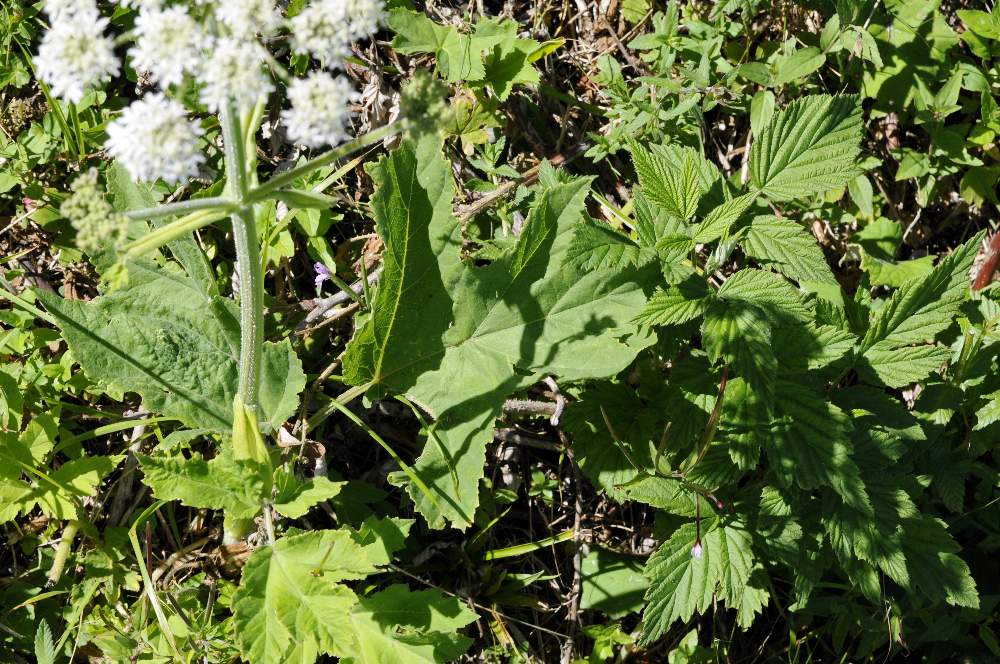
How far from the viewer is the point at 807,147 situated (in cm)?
379

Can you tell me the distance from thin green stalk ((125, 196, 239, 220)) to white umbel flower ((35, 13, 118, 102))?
0.39 m

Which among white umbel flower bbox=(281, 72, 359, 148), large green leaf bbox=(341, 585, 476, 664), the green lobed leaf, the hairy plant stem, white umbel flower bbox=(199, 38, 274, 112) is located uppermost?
white umbel flower bbox=(199, 38, 274, 112)

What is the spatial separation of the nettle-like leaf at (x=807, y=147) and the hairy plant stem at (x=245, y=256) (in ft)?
7.18

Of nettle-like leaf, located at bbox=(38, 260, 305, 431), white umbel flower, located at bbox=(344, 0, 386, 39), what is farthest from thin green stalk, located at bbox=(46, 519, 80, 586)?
white umbel flower, located at bbox=(344, 0, 386, 39)

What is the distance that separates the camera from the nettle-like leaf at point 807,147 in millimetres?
3748

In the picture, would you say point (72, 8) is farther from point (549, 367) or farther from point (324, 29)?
point (549, 367)

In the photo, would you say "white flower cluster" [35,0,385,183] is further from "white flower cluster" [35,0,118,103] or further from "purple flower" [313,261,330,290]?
"purple flower" [313,261,330,290]

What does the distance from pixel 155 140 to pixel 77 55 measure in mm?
368

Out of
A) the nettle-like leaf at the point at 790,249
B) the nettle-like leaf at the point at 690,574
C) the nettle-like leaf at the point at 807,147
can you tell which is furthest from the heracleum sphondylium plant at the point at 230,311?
the nettle-like leaf at the point at 807,147

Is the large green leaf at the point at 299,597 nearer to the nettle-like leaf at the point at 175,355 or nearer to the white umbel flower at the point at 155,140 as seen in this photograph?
the nettle-like leaf at the point at 175,355

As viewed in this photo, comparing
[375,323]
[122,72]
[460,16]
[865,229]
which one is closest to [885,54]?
[865,229]

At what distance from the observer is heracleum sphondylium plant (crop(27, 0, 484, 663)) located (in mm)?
2354

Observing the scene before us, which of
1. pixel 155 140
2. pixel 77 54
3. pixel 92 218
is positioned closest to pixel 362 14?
pixel 155 140

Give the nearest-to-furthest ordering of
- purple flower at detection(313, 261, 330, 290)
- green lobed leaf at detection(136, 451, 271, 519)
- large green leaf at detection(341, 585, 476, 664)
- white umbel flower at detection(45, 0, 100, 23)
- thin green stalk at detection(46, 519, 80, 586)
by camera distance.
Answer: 1. white umbel flower at detection(45, 0, 100, 23)
2. green lobed leaf at detection(136, 451, 271, 519)
3. large green leaf at detection(341, 585, 476, 664)
4. thin green stalk at detection(46, 519, 80, 586)
5. purple flower at detection(313, 261, 330, 290)
